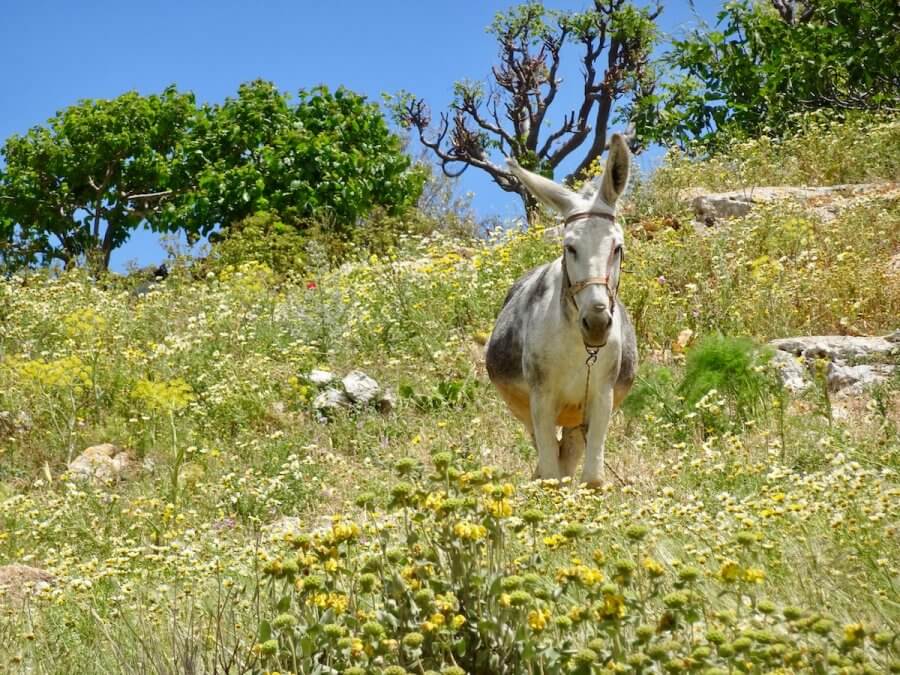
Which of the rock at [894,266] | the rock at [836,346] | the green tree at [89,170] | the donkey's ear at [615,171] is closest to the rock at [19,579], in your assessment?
the donkey's ear at [615,171]

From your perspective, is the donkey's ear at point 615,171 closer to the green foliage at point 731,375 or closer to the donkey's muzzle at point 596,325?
the donkey's muzzle at point 596,325

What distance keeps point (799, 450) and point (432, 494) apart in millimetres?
3704

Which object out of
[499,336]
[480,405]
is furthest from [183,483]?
[499,336]

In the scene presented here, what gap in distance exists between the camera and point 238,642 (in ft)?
13.1

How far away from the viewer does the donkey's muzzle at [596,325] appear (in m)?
5.10

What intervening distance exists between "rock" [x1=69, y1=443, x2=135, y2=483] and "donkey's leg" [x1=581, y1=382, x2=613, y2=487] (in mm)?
4137

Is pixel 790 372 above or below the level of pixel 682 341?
below

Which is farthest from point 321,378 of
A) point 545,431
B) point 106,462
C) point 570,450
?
point 545,431

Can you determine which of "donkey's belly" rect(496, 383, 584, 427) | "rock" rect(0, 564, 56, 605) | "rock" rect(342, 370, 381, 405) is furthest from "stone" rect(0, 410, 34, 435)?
"donkey's belly" rect(496, 383, 584, 427)

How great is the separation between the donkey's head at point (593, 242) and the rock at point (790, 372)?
2873 mm

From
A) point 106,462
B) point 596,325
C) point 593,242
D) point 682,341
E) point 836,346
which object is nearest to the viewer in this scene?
point 596,325

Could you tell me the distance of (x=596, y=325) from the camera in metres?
5.13

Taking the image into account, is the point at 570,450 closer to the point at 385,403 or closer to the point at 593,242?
the point at 593,242

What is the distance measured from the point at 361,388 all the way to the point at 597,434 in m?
4.23
